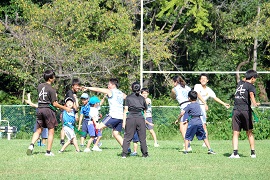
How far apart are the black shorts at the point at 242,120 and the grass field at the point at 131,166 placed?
67cm

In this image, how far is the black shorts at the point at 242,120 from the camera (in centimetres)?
1418

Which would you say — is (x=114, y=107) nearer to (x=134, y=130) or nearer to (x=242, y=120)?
(x=134, y=130)

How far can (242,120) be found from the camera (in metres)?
14.3

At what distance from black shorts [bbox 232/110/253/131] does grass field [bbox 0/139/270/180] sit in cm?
67

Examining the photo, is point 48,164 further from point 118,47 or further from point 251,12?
point 251,12

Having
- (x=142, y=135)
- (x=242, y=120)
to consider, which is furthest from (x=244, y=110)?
(x=142, y=135)

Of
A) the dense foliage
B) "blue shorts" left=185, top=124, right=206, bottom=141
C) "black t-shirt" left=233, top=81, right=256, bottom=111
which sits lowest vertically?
"blue shorts" left=185, top=124, right=206, bottom=141

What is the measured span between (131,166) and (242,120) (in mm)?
3185

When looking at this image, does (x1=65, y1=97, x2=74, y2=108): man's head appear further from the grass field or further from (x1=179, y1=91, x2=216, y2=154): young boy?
(x1=179, y1=91, x2=216, y2=154): young boy

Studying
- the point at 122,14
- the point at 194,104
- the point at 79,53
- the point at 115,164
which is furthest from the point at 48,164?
the point at 122,14

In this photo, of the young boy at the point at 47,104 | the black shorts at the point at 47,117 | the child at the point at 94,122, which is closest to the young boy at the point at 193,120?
the child at the point at 94,122

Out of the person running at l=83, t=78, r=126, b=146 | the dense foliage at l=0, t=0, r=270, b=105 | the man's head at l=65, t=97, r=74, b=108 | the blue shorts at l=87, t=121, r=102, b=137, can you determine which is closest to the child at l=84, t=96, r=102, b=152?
the blue shorts at l=87, t=121, r=102, b=137

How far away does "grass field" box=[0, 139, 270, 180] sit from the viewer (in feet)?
35.8

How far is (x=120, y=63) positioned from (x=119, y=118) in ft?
49.7
